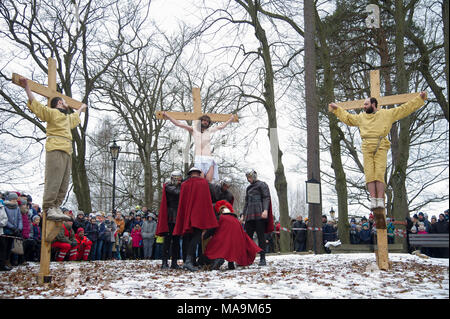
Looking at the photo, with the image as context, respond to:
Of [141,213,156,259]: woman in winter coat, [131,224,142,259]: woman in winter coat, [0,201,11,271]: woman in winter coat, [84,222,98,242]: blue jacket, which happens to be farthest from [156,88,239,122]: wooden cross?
[131,224,142,259]: woman in winter coat

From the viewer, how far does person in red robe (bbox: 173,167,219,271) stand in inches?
331

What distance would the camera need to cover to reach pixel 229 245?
8586 millimetres

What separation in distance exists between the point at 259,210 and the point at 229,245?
1226 millimetres

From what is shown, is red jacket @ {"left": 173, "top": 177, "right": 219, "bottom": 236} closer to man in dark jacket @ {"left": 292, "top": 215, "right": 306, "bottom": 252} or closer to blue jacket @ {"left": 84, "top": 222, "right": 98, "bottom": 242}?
blue jacket @ {"left": 84, "top": 222, "right": 98, "bottom": 242}

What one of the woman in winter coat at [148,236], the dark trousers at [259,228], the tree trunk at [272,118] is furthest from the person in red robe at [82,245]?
the tree trunk at [272,118]

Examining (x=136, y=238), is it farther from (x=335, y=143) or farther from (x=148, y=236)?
(x=335, y=143)

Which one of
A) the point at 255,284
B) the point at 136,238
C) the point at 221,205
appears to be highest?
the point at 221,205

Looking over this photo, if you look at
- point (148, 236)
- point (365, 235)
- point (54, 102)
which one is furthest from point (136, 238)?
point (54, 102)

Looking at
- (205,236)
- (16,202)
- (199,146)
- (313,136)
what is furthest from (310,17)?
(16,202)

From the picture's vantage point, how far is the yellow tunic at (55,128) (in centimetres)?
684

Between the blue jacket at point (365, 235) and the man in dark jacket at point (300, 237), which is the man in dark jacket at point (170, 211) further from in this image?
the blue jacket at point (365, 235)

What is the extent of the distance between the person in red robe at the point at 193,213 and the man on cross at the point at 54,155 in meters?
2.33

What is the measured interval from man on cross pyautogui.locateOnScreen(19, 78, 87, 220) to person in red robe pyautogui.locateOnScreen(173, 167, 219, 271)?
2326 mm
